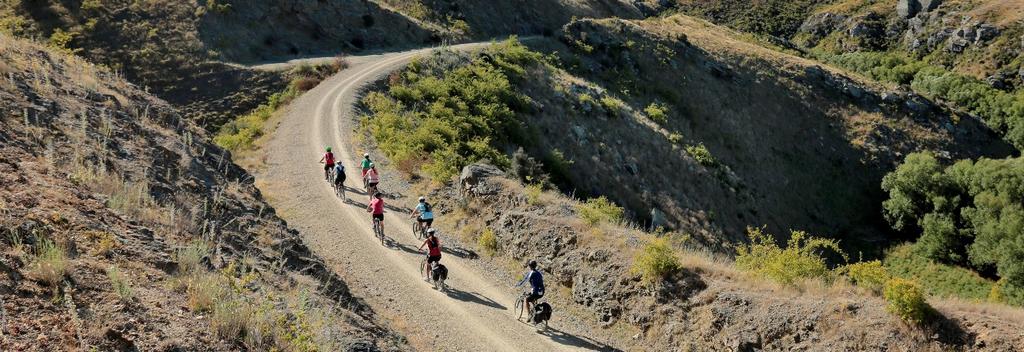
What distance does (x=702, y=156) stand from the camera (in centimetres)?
5047

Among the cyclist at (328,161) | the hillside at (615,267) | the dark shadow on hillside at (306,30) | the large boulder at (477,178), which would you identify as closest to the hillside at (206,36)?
the dark shadow on hillside at (306,30)

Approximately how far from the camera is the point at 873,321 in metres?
14.8

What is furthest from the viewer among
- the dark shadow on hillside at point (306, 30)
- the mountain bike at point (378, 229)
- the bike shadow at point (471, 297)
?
the dark shadow on hillside at point (306, 30)

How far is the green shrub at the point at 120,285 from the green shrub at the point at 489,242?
48.0ft

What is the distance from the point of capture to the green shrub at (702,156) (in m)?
50.0

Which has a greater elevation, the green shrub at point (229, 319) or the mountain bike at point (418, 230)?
the green shrub at point (229, 319)

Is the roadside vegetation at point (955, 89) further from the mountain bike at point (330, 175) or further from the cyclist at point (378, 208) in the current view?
the cyclist at point (378, 208)

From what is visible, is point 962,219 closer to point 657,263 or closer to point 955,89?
point 657,263

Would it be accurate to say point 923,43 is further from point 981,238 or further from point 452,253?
point 452,253

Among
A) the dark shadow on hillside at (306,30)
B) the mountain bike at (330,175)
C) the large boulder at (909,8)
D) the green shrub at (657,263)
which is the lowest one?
the mountain bike at (330,175)

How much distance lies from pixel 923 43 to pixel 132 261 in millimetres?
145673

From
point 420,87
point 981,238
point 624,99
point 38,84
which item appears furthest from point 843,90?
point 38,84

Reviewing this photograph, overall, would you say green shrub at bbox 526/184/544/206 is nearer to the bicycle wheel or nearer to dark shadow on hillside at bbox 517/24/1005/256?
the bicycle wheel

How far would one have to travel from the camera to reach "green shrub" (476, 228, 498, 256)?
75.7ft
